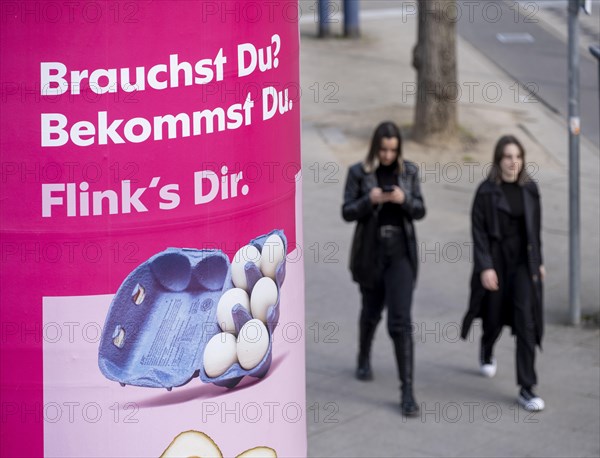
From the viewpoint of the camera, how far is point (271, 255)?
552 cm

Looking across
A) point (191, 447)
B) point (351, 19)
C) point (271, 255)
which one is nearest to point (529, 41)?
point (351, 19)

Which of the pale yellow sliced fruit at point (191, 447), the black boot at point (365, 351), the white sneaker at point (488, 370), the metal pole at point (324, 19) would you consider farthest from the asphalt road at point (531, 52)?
the pale yellow sliced fruit at point (191, 447)

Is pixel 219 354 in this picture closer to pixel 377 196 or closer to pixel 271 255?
pixel 271 255

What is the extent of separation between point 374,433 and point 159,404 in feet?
12.6

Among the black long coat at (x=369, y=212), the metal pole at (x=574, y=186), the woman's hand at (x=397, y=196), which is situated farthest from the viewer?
the metal pole at (x=574, y=186)

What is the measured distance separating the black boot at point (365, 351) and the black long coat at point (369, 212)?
1.54 ft

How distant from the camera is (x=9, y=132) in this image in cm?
499

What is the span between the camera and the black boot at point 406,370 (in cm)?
909

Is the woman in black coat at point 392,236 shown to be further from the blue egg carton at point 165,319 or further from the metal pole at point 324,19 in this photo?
the metal pole at point 324,19

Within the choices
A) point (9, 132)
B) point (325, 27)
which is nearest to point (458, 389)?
point (9, 132)

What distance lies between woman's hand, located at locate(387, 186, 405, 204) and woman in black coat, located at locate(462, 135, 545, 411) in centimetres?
57

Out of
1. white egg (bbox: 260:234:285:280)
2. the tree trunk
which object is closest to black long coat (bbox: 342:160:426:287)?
white egg (bbox: 260:234:285:280)

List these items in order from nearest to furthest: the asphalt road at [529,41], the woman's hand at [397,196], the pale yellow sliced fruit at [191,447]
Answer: the pale yellow sliced fruit at [191,447] → the woman's hand at [397,196] → the asphalt road at [529,41]

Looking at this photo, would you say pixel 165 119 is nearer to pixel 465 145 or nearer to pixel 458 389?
pixel 458 389
